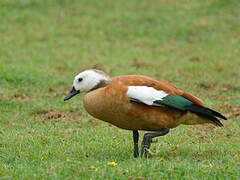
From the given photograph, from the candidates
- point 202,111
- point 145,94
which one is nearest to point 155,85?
point 145,94

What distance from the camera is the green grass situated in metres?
5.51

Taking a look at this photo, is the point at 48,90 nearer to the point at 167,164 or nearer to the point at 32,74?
the point at 32,74

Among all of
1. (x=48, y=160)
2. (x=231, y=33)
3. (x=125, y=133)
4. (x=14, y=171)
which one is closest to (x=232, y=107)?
(x=125, y=133)

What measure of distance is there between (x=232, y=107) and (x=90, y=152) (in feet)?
12.2

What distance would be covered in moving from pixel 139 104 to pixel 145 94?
0.13 metres

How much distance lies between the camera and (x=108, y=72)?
38.1 ft

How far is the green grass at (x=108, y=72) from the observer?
5508 millimetres

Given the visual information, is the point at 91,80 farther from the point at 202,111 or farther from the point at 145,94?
the point at 202,111

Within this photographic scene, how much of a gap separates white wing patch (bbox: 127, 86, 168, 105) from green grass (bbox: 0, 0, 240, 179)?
689mm

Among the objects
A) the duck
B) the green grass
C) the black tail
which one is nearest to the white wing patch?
the duck

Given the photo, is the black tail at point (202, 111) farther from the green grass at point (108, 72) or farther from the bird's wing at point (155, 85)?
the green grass at point (108, 72)

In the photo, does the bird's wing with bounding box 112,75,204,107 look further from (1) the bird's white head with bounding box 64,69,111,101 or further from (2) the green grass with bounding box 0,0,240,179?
(2) the green grass with bounding box 0,0,240,179

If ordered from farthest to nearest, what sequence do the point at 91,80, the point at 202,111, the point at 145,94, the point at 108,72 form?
1. the point at 108,72
2. the point at 91,80
3. the point at 202,111
4. the point at 145,94

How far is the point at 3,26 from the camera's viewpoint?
15.2 m
